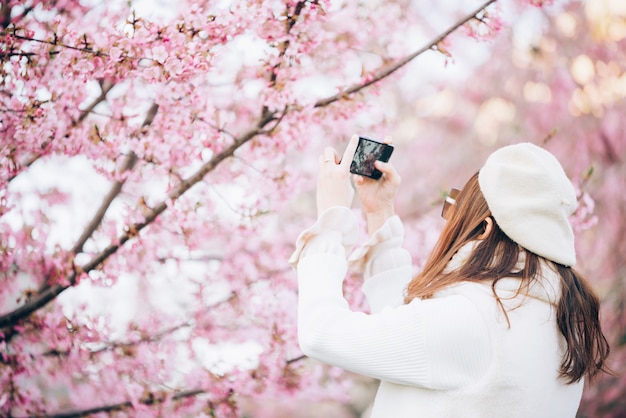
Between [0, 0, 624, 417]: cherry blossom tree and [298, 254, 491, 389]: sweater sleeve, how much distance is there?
0.76m

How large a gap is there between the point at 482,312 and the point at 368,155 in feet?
1.78

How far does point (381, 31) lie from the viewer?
265 centimetres

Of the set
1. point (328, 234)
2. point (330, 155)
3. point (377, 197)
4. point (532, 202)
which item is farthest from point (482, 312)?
point (377, 197)

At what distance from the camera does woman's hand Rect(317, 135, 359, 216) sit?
4.45ft

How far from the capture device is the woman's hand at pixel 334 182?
4.45 feet

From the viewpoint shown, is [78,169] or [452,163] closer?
[78,169]

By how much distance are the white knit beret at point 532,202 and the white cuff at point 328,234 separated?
0.31m

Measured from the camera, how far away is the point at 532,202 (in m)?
1.19

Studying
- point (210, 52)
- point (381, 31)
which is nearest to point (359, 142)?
point (210, 52)

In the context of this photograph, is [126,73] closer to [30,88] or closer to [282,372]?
[30,88]

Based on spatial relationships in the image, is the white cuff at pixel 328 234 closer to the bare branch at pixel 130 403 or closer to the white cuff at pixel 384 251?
the white cuff at pixel 384 251

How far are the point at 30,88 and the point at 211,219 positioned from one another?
3.27 feet

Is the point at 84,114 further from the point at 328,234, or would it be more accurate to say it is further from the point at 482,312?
the point at 482,312

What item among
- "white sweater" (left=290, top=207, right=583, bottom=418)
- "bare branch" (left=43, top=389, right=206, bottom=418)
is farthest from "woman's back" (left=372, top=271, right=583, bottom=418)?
"bare branch" (left=43, top=389, right=206, bottom=418)
